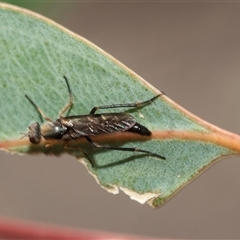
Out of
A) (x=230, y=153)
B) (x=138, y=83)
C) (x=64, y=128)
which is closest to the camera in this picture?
(x=230, y=153)

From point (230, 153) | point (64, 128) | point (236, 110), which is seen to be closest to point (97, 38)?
point (236, 110)

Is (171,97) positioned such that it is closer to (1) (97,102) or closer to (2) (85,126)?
Answer: (2) (85,126)

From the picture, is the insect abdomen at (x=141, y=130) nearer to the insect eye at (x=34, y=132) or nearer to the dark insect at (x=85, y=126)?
the dark insect at (x=85, y=126)

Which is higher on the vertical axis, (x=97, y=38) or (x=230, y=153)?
(x=97, y=38)

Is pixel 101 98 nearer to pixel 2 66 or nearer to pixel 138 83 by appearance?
pixel 138 83

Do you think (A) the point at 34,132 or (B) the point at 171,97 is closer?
(A) the point at 34,132

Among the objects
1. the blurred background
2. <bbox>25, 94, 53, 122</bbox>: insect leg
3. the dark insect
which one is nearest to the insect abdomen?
the dark insect

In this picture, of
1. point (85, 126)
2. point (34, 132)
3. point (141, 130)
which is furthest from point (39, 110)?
point (141, 130)
